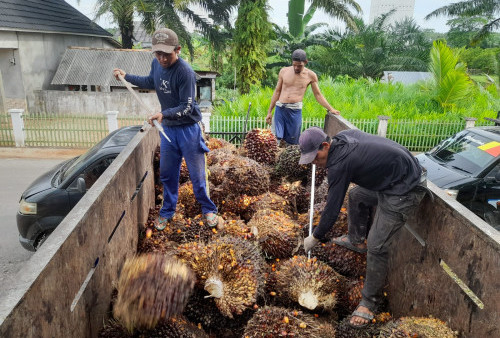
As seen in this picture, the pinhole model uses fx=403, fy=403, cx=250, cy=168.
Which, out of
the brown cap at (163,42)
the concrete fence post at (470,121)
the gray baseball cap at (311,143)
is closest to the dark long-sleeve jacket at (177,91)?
the brown cap at (163,42)

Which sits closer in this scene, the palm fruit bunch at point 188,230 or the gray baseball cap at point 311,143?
the gray baseball cap at point 311,143

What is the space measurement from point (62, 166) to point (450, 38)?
50005 millimetres

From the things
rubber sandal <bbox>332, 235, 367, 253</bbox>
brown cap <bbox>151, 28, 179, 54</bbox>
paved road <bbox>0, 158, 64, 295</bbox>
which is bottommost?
paved road <bbox>0, 158, 64, 295</bbox>

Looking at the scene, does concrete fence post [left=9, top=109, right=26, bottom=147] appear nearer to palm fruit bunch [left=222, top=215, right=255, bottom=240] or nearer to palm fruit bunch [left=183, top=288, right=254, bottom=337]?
palm fruit bunch [left=222, top=215, right=255, bottom=240]

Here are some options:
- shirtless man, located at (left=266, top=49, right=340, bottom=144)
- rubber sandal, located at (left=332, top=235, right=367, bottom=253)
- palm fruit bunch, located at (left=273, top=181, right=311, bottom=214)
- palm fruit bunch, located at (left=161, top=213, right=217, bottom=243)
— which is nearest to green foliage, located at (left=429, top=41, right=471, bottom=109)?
shirtless man, located at (left=266, top=49, right=340, bottom=144)

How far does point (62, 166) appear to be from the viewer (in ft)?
21.4

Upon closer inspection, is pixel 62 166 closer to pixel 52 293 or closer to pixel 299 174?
pixel 299 174

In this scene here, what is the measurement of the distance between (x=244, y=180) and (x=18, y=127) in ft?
35.2

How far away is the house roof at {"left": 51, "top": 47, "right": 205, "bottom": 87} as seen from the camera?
1961 cm

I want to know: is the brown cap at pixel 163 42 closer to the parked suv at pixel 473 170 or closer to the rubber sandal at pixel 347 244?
the rubber sandal at pixel 347 244

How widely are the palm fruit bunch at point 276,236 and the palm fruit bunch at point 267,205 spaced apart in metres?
0.40

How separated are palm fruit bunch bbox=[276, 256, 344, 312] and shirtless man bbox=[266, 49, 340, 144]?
11.7ft

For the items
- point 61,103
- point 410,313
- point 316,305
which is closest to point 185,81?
point 316,305

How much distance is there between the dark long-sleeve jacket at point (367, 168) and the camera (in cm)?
314
